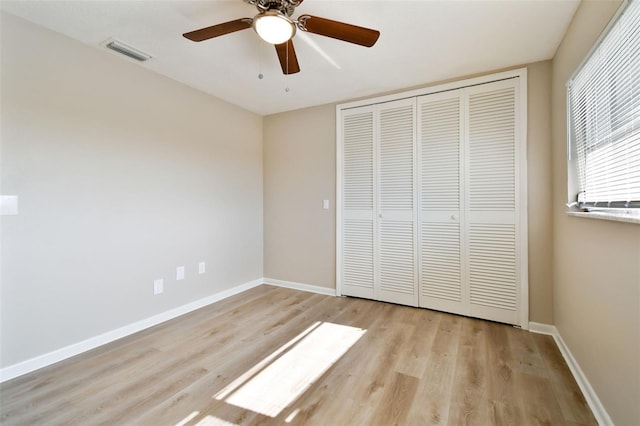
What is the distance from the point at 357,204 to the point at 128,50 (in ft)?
8.69

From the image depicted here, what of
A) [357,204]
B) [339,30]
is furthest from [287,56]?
[357,204]

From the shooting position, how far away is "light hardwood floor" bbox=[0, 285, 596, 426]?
1.50 metres

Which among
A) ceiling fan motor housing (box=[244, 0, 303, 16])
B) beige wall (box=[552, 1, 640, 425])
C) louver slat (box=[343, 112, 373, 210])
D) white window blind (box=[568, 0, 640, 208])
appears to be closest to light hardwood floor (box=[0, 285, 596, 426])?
beige wall (box=[552, 1, 640, 425])

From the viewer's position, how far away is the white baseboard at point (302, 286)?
354cm

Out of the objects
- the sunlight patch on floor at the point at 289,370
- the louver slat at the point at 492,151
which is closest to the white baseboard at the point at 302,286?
the sunlight patch on floor at the point at 289,370

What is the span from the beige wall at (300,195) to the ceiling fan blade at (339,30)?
5.86 feet

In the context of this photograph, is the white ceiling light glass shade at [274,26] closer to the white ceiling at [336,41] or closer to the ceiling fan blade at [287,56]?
the ceiling fan blade at [287,56]

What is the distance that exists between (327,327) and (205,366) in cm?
109

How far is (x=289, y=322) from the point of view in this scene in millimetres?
2693

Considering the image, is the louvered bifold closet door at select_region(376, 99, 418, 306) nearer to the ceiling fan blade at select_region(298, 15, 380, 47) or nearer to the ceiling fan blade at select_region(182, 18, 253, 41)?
the ceiling fan blade at select_region(298, 15, 380, 47)

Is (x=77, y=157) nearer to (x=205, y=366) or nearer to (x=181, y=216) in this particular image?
(x=181, y=216)

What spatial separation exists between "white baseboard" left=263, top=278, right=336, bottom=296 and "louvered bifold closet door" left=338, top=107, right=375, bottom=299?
0.22 metres

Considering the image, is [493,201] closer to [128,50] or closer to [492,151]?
[492,151]

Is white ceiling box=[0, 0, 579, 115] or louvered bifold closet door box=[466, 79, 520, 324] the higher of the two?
white ceiling box=[0, 0, 579, 115]
